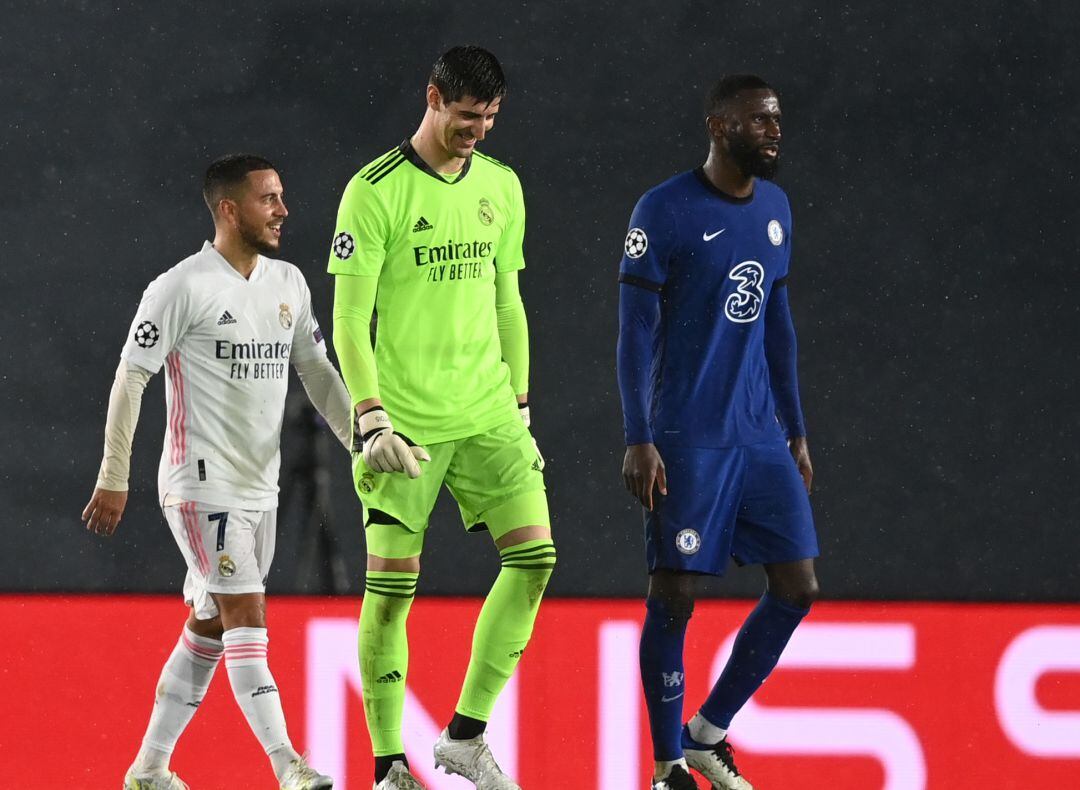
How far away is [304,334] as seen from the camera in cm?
500

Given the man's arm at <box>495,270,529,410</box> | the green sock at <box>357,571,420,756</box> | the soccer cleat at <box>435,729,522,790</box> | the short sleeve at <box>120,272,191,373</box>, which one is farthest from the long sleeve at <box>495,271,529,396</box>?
the soccer cleat at <box>435,729,522,790</box>

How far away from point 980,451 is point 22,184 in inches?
131

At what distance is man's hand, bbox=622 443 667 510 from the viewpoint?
4371 mm

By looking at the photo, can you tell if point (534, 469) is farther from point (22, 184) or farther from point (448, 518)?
point (22, 184)

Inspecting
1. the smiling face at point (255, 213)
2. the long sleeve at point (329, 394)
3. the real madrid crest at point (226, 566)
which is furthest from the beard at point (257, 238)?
the real madrid crest at point (226, 566)

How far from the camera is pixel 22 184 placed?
5980 millimetres

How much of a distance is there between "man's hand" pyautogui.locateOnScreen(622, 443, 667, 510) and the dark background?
4.95 feet

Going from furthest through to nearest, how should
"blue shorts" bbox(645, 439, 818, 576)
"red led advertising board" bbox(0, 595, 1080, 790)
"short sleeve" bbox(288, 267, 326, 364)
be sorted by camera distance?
"red led advertising board" bbox(0, 595, 1080, 790), "short sleeve" bbox(288, 267, 326, 364), "blue shorts" bbox(645, 439, 818, 576)

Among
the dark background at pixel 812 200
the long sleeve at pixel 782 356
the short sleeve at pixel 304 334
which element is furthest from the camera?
the dark background at pixel 812 200

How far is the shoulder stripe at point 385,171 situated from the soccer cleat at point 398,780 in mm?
1489

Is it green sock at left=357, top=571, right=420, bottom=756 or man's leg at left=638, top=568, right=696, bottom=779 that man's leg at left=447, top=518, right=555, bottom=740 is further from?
man's leg at left=638, top=568, right=696, bottom=779

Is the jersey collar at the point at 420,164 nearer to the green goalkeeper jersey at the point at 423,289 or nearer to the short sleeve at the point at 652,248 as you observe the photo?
the green goalkeeper jersey at the point at 423,289

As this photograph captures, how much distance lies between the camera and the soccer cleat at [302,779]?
4.54 m

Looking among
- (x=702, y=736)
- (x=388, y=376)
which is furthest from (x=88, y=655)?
(x=702, y=736)
